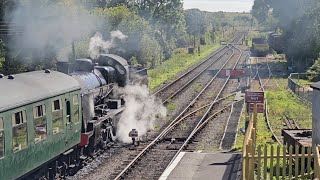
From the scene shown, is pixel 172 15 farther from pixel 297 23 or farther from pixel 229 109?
pixel 229 109

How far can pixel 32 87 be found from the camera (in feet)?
41.7

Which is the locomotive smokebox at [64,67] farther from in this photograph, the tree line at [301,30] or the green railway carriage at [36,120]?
the tree line at [301,30]

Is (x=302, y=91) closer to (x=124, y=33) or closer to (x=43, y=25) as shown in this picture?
(x=43, y=25)

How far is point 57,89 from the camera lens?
45.5ft

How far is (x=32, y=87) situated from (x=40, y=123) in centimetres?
86

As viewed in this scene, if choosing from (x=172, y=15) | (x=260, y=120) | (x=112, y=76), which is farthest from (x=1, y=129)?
(x=172, y=15)

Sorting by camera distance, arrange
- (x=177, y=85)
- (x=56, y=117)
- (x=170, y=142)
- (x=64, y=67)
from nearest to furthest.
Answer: (x=56, y=117)
(x=64, y=67)
(x=170, y=142)
(x=177, y=85)

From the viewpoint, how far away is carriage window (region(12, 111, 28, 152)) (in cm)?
1124

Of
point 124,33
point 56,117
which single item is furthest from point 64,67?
point 124,33

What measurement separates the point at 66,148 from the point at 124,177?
73.7 inches

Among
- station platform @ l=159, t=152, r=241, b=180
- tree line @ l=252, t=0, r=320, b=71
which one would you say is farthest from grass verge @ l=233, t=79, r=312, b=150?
tree line @ l=252, t=0, r=320, b=71

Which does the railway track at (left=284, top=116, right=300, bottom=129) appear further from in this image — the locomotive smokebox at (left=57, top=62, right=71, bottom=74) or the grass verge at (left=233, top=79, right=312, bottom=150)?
the locomotive smokebox at (left=57, top=62, right=71, bottom=74)

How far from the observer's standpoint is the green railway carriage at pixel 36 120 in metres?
11.0

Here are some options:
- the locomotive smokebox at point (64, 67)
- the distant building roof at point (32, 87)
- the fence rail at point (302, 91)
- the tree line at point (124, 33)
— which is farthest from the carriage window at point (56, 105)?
the fence rail at point (302, 91)
